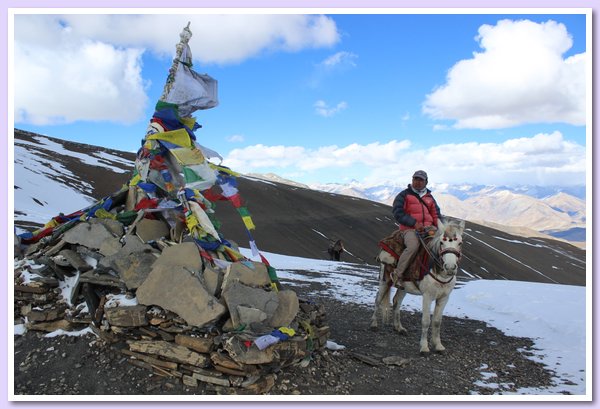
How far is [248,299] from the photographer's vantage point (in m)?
7.15

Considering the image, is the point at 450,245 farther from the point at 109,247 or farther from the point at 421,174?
the point at 109,247

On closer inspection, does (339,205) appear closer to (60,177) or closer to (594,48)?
(60,177)

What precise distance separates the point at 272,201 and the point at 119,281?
192 ft

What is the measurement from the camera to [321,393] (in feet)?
22.2

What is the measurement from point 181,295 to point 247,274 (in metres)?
1.19

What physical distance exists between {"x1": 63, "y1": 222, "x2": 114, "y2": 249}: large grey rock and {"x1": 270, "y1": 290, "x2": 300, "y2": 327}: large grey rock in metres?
3.60

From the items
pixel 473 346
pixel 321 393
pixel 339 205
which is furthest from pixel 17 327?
pixel 339 205

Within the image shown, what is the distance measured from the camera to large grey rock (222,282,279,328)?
22.5 ft

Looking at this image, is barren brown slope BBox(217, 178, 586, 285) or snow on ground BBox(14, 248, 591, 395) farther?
barren brown slope BBox(217, 178, 586, 285)

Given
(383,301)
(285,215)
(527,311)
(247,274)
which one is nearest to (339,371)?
(247,274)

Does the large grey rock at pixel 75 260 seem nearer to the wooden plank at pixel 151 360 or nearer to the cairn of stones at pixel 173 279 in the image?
the cairn of stones at pixel 173 279

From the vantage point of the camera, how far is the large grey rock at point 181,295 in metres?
6.71

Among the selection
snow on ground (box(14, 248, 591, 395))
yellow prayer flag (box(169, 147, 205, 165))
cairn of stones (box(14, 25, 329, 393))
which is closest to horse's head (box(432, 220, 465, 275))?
snow on ground (box(14, 248, 591, 395))

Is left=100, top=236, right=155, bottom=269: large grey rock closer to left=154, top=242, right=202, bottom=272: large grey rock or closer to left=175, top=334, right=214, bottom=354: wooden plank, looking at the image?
left=154, top=242, right=202, bottom=272: large grey rock
